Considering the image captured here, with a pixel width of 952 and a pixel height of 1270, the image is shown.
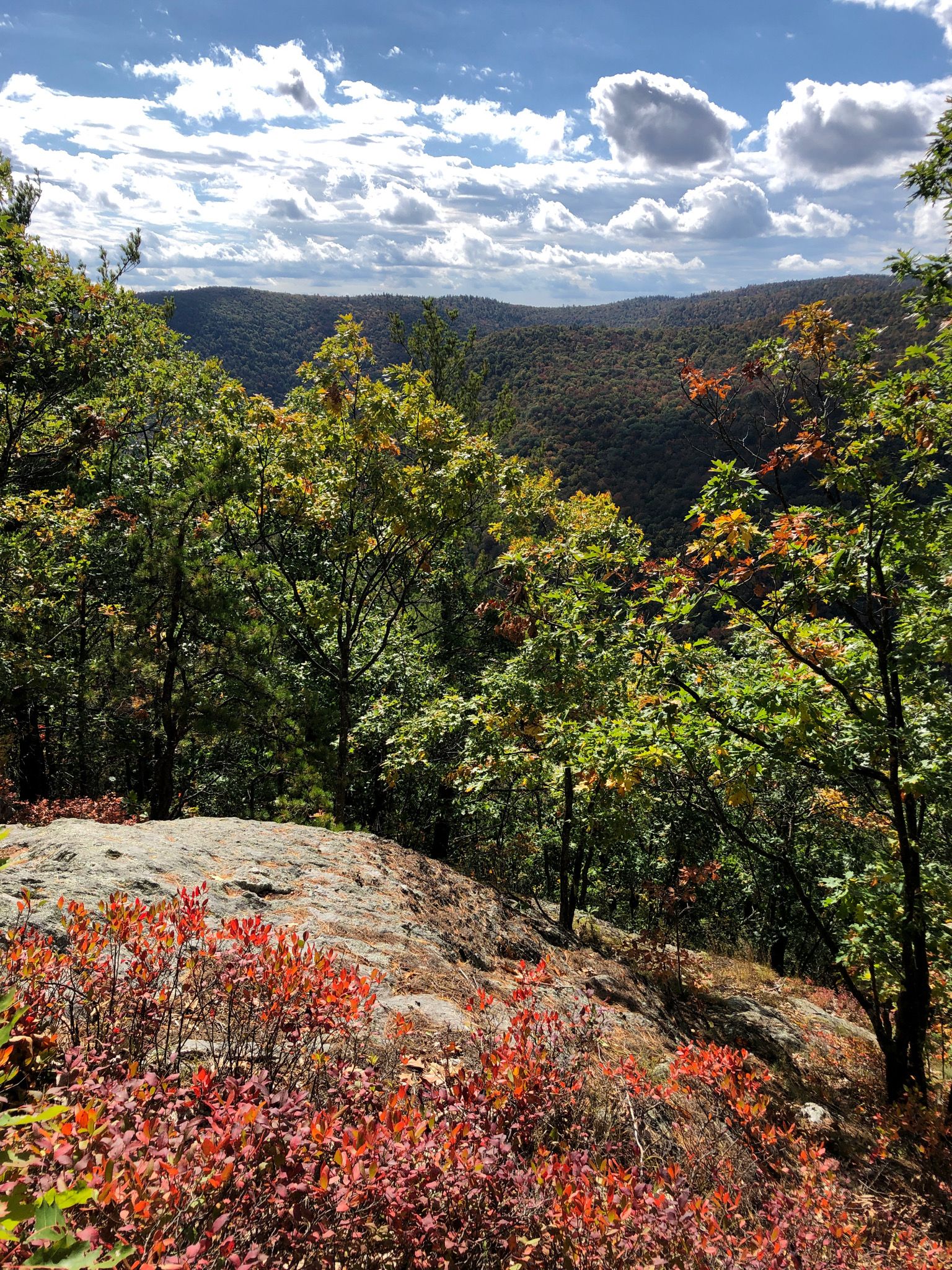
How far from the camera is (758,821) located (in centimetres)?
1862

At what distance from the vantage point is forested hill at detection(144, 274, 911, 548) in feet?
289

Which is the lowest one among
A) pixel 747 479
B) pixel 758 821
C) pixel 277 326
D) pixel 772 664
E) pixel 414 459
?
pixel 758 821

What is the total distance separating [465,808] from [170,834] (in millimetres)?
8019

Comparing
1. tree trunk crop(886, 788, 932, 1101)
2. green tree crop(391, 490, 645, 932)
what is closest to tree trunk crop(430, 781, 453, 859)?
green tree crop(391, 490, 645, 932)

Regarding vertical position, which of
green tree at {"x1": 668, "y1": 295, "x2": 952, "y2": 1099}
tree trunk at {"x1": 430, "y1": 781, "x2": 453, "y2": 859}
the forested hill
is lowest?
tree trunk at {"x1": 430, "y1": 781, "x2": 453, "y2": 859}

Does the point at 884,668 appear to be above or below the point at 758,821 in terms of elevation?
above

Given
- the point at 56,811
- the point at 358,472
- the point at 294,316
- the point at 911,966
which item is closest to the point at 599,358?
the point at 294,316

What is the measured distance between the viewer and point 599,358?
130750mm

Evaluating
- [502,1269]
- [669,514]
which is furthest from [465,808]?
[669,514]

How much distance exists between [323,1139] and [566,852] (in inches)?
317

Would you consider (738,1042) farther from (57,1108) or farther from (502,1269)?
(57,1108)

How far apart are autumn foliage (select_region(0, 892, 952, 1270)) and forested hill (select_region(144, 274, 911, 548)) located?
22.4 meters

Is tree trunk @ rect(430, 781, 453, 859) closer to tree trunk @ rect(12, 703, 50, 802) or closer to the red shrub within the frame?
the red shrub

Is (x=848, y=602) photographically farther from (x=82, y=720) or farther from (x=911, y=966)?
(x=82, y=720)
